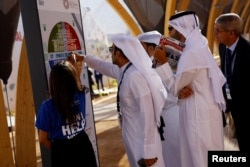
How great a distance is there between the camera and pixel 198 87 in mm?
3688

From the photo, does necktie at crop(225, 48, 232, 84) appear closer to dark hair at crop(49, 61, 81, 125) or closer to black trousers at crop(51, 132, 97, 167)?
black trousers at crop(51, 132, 97, 167)

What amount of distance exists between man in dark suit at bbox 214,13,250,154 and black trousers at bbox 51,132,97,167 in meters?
1.82

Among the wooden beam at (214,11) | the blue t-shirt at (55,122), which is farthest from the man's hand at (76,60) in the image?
the wooden beam at (214,11)

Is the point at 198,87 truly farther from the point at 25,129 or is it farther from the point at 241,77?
the point at 25,129

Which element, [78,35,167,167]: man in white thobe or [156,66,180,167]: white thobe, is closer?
[78,35,167,167]: man in white thobe

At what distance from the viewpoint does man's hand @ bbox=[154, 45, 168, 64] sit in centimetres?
365

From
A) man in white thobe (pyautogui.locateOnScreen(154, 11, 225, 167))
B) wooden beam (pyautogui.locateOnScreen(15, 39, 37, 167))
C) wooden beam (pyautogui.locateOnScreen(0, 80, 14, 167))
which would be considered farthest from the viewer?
wooden beam (pyautogui.locateOnScreen(15, 39, 37, 167))

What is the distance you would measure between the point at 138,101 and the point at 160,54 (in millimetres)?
627

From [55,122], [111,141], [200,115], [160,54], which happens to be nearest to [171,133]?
[200,115]

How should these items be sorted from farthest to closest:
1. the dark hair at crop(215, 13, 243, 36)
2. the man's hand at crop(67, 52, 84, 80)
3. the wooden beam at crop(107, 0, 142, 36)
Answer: the wooden beam at crop(107, 0, 142, 36) < the dark hair at crop(215, 13, 243, 36) < the man's hand at crop(67, 52, 84, 80)

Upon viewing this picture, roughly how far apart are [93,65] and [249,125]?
1869mm

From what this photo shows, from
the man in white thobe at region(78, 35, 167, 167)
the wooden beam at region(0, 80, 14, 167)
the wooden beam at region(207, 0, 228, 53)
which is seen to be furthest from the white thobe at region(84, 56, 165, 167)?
the wooden beam at region(207, 0, 228, 53)

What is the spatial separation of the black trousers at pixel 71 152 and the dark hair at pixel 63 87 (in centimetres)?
27

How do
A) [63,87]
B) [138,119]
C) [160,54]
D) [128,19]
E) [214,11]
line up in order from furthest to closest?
1. [214,11]
2. [128,19]
3. [160,54]
4. [138,119]
5. [63,87]
